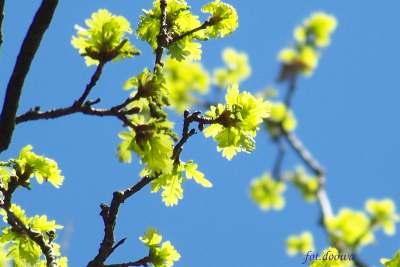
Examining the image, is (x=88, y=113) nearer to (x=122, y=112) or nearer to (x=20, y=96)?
(x=122, y=112)

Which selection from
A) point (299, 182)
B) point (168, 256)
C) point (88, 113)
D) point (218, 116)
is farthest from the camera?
point (299, 182)

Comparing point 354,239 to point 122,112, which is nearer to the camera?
point 122,112

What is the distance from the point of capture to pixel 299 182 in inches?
249

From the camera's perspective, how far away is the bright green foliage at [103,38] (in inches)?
91.0

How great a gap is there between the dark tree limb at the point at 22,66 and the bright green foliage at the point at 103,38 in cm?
30

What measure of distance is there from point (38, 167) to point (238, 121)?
961mm

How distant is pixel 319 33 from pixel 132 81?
4428mm

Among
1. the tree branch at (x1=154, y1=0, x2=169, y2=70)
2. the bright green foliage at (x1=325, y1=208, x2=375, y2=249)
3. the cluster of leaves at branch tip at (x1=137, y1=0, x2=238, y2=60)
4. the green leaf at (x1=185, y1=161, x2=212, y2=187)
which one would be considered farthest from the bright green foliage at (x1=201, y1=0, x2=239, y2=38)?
the bright green foliage at (x1=325, y1=208, x2=375, y2=249)

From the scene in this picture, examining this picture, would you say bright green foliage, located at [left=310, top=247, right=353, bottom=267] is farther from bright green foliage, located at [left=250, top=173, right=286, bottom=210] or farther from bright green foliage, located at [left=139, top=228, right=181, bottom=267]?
bright green foliage, located at [left=250, top=173, right=286, bottom=210]

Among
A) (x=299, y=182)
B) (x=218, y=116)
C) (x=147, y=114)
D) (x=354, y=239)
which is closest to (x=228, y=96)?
(x=218, y=116)

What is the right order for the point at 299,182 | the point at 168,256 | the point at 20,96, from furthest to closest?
the point at 299,182
the point at 168,256
the point at 20,96

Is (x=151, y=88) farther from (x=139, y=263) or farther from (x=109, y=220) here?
(x=139, y=263)

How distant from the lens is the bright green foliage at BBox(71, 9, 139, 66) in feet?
7.59

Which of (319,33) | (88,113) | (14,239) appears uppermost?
(319,33)
